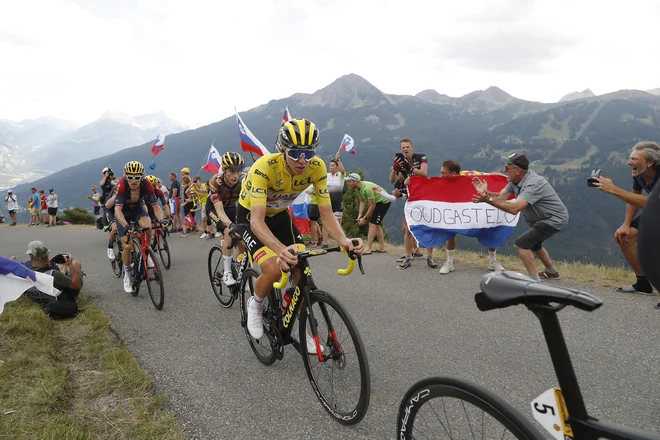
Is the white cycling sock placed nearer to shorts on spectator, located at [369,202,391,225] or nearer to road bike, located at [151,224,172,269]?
road bike, located at [151,224,172,269]

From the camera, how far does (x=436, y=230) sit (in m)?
8.37

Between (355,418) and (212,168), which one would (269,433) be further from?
(212,168)

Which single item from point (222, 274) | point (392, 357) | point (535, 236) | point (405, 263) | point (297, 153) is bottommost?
point (405, 263)

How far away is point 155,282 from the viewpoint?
6.40 metres

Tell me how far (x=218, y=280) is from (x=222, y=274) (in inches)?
5.9

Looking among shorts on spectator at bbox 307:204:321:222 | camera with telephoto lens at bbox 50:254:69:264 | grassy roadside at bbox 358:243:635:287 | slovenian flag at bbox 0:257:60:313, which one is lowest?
grassy roadside at bbox 358:243:635:287

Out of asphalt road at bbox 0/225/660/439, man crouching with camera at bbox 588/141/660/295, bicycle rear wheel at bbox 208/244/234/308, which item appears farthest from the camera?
bicycle rear wheel at bbox 208/244/234/308

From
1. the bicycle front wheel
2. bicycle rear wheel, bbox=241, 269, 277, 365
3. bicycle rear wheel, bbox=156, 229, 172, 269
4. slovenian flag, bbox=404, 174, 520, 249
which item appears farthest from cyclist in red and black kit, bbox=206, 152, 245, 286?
the bicycle front wheel

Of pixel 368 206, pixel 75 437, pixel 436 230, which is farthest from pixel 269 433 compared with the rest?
pixel 368 206

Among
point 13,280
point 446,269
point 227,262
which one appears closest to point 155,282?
point 227,262

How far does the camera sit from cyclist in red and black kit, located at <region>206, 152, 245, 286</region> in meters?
6.18

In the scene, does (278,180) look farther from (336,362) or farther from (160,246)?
(160,246)

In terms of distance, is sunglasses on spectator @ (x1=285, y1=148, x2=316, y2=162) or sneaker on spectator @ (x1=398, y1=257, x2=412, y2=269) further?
sneaker on spectator @ (x1=398, y1=257, x2=412, y2=269)

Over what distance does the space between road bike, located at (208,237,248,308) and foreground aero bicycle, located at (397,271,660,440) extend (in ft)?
14.5
